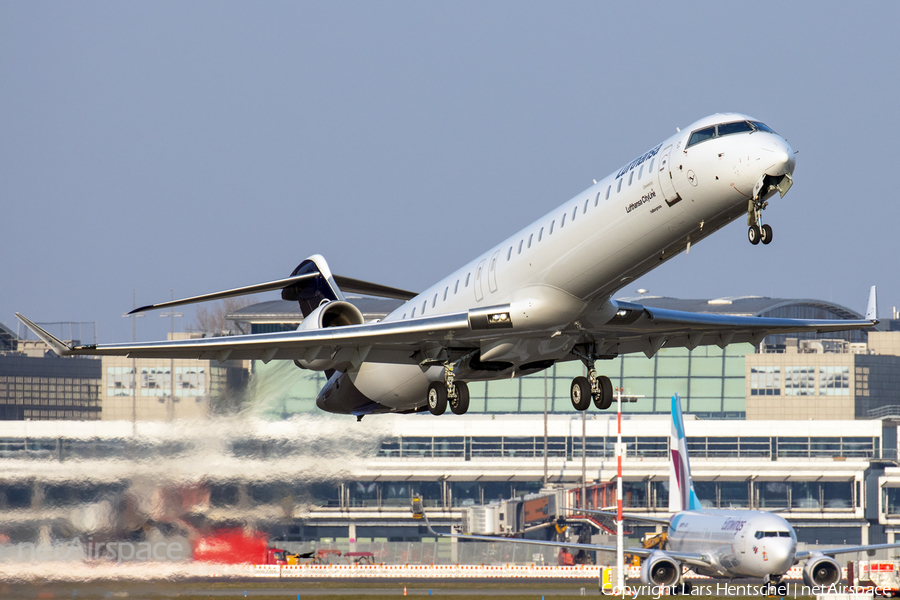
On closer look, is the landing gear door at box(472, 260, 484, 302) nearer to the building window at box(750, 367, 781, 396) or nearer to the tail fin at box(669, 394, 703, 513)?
the tail fin at box(669, 394, 703, 513)

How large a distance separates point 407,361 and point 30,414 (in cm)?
1969

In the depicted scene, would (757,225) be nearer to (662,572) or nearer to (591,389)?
(591,389)

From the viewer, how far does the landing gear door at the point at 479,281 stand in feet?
81.5

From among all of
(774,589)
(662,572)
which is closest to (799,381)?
(774,589)

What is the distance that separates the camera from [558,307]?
22.8 metres

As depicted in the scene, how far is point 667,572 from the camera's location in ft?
136

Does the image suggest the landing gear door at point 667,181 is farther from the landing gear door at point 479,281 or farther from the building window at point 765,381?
the building window at point 765,381

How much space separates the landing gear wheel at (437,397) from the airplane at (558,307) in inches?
2.1

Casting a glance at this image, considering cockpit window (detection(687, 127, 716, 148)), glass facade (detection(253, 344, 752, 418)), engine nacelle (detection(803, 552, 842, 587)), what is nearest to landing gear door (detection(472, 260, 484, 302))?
cockpit window (detection(687, 127, 716, 148))

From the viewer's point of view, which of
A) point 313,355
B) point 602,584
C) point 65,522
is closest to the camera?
point 313,355

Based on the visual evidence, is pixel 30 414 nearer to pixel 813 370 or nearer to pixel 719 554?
pixel 719 554

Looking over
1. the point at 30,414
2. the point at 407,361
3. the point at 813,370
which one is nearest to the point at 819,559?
the point at 407,361

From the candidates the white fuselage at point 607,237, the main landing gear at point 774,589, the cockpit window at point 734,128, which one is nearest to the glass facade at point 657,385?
the main landing gear at point 774,589

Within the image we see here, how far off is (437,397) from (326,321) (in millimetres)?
4304
